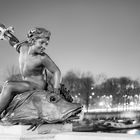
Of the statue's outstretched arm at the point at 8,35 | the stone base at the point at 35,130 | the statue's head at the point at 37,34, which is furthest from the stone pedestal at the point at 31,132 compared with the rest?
the statue's outstretched arm at the point at 8,35

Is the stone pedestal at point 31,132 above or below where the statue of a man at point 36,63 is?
below

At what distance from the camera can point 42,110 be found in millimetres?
6078

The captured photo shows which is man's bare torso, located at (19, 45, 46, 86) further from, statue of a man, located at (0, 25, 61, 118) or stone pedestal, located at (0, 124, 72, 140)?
stone pedestal, located at (0, 124, 72, 140)

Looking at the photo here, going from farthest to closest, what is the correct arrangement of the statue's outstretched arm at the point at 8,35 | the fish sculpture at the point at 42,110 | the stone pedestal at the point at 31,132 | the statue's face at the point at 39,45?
the statue's outstretched arm at the point at 8,35 → the statue's face at the point at 39,45 → the fish sculpture at the point at 42,110 → the stone pedestal at the point at 31,132

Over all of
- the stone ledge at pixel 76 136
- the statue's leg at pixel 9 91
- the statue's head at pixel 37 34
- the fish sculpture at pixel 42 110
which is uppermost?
the statue's head at pixel 37 34

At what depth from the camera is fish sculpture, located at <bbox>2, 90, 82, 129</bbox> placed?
19.8 feet

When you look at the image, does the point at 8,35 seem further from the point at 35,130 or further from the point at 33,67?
the point at 35,130

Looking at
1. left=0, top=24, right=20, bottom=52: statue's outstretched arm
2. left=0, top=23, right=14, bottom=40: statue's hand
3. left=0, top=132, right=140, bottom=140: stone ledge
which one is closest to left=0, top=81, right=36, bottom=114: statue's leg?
left=0, top=132, right=140, bottom=140: stone ledge

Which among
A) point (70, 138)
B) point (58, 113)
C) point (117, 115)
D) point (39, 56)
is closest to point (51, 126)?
point (58, 113)

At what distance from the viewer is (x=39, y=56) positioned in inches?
255

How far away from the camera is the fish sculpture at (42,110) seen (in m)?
6.05

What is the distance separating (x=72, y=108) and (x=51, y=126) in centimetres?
52

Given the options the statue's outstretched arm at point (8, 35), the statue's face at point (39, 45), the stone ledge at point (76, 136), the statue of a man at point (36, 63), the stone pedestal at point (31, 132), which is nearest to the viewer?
the stone ledge at point (76, 136)

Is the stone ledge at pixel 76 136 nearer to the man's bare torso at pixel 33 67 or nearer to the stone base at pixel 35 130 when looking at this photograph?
the stone base at pixel 35 130
